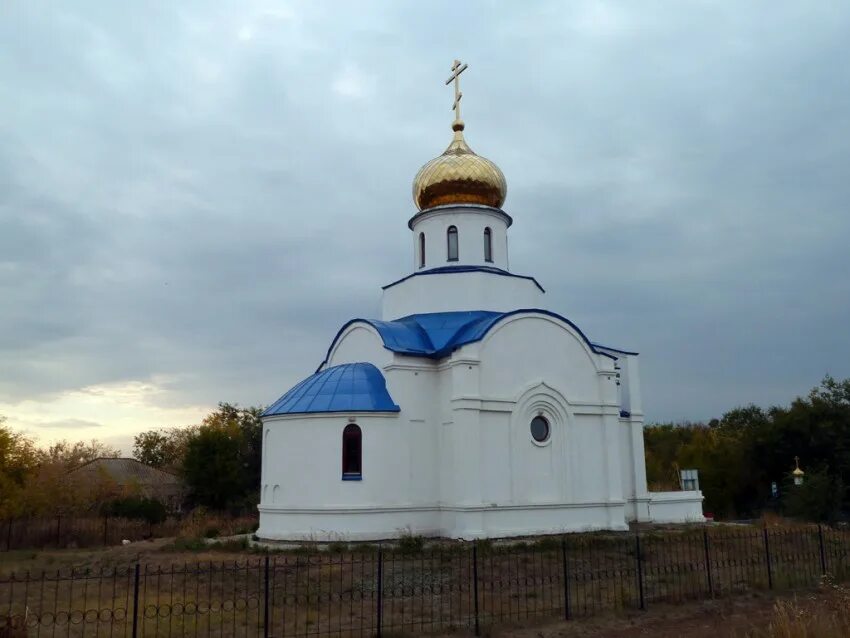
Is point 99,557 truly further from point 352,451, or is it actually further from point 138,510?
point 138,510

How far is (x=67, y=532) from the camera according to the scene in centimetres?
1888

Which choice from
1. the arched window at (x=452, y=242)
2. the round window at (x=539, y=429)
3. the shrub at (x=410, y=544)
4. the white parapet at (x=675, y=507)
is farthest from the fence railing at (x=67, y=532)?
the white parapet at (x=675, y=507)

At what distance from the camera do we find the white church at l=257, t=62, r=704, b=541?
642 inches

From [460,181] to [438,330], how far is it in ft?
15.2

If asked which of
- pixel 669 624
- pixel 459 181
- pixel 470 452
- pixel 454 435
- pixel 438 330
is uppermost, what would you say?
pixel 459 181

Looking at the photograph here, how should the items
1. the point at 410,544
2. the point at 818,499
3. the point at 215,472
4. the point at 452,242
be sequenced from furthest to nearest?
the point at 215,472, the point at 818,499, the point at 452,242, the point at 410,544

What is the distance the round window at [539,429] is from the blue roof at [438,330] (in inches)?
96.3

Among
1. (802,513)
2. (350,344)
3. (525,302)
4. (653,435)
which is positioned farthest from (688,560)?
(653,435)

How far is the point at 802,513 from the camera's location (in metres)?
25.0

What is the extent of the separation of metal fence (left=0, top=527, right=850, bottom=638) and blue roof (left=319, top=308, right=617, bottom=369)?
186 inches

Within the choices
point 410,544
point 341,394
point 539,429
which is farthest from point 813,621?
point 341,394

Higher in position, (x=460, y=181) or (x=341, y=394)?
(x=460, y=181)

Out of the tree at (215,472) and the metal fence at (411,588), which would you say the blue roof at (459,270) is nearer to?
the metal fence at (411,588)

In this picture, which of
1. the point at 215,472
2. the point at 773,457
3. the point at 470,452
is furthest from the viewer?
the point at 773,457
